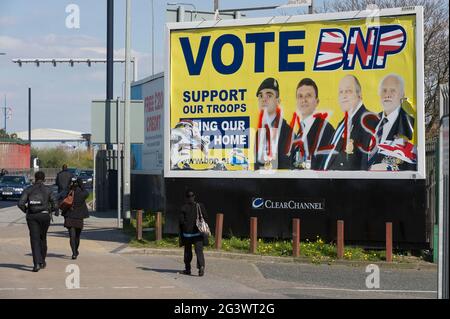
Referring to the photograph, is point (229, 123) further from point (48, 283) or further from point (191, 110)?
point (48, 283)

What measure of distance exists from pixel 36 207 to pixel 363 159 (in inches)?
294

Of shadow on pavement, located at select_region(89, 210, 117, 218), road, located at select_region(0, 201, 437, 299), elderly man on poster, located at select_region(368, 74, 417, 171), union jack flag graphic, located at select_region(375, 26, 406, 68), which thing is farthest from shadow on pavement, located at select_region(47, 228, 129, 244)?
union jack flag graphic, located at select_region(375, 26, 406, 68)

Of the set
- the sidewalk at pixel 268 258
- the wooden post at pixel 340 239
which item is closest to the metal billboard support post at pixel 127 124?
the sidewalk at pixel 268 258

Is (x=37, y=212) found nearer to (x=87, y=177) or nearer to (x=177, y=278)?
(x=177, y=278)

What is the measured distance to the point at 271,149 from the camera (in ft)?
60.9

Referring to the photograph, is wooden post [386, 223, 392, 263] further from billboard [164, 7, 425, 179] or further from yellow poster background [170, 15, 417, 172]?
yellow poster background [170, 15, 417, 172]

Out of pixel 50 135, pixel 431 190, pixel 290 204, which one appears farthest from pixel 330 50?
pixel 50 135

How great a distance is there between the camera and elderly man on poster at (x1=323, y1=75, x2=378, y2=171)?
703 inches

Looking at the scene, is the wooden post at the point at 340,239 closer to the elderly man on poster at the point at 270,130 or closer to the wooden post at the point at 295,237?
the wooden post at the point at 295,237

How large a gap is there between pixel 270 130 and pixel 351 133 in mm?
1923

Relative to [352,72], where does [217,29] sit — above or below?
above

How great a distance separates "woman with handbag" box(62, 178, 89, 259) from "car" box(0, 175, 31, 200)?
2806 cm
